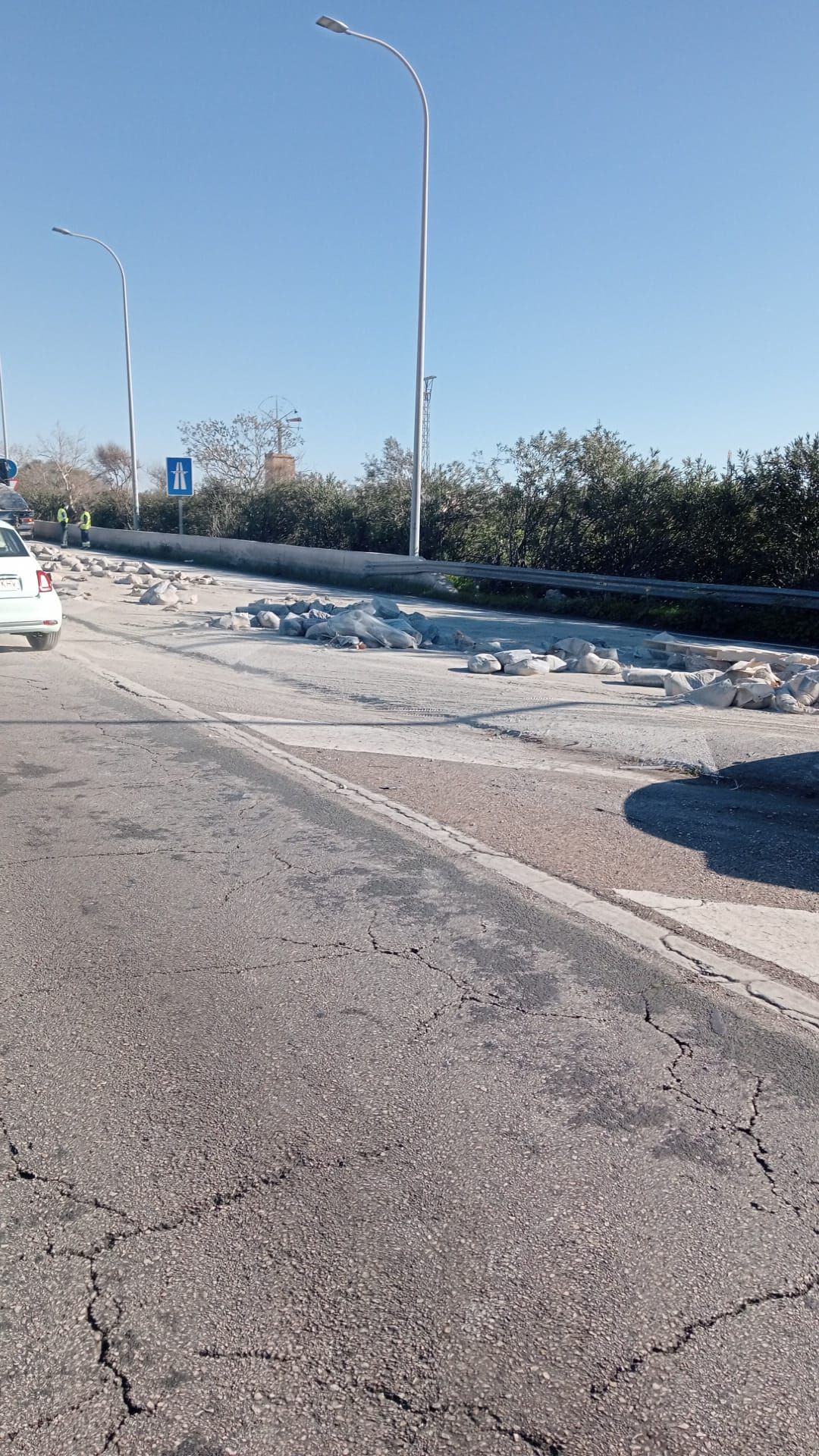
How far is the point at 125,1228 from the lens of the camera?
107 inches

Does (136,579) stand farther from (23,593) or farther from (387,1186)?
(387,1186)

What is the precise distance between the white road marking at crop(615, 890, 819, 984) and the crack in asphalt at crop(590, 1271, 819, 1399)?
193cm

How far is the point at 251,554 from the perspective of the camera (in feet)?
111

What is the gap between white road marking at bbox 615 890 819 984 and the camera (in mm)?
4539

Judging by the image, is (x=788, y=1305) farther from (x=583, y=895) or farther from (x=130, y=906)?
(x=130, y=906)

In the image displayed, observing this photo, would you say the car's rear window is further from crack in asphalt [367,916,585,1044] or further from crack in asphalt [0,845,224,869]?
crack in asphalt [367,916,585,1044]

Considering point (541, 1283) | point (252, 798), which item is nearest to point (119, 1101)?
point (541, 1283)


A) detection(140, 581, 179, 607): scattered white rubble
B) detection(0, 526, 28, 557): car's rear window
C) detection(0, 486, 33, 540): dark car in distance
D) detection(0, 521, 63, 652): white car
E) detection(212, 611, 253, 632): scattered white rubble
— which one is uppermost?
detection(0, 486, 33, 540): dark car in distance

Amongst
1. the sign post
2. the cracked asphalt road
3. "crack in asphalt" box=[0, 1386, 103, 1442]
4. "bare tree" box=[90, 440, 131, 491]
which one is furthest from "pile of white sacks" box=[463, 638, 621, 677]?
"bare tree" box=[90, 440, 131, 491]

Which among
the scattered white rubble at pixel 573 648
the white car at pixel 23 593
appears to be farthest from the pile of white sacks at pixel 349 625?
the white car at pixel 23 593

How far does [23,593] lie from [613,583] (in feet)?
38.3

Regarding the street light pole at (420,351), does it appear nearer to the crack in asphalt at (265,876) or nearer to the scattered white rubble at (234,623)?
the scattered white rubble at (234,623)

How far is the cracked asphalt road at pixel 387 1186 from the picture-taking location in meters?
2.22

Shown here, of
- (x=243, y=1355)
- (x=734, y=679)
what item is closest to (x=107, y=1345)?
(x=243, y=1355)
